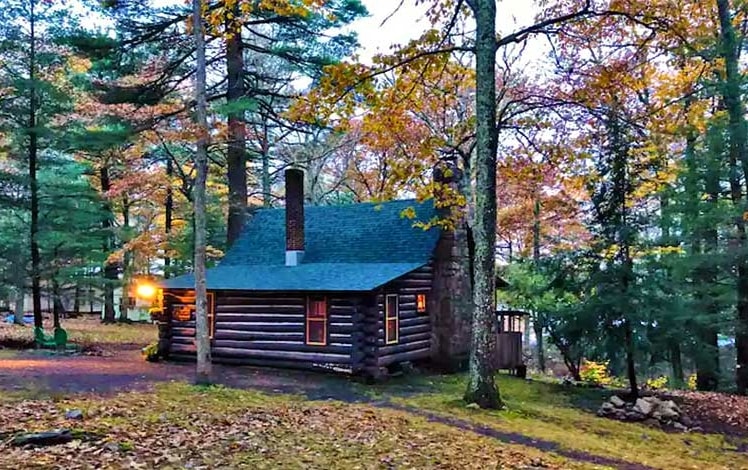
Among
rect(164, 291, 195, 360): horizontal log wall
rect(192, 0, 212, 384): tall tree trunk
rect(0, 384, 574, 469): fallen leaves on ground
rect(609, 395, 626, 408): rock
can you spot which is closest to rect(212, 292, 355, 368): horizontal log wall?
rect(164, 291, 195, 360): horizontal log wall

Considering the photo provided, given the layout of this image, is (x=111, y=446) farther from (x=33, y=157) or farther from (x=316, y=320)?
(x=33, y=157)

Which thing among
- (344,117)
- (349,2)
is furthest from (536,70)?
(344,117)

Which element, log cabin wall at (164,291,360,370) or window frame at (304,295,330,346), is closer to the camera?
log cabin wall at (164,291,360,370)

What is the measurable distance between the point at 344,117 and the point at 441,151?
260 inches

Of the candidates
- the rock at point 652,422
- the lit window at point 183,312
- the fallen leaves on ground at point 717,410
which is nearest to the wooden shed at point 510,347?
the fallen leaves on ground at point 717,410

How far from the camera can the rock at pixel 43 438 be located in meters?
6.43

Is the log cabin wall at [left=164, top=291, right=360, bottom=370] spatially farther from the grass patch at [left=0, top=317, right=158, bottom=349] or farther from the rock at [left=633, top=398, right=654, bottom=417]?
the rock at [left=633, top=398, right=654, bottom=417]

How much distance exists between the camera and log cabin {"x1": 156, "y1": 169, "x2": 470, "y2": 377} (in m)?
15.1


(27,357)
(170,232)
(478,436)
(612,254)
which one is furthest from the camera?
(170,232)

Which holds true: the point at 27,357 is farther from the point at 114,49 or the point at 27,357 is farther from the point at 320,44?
the point at 320,44

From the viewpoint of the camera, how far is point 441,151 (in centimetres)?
1888

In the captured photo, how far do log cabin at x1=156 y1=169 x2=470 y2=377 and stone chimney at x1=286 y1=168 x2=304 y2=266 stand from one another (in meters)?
0.03

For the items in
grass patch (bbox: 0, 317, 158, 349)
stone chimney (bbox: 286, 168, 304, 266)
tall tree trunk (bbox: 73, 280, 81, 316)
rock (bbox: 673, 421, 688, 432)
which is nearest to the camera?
rock (bbox: 673, 421, 688, 432)

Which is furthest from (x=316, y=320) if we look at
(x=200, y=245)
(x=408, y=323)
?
(x=200, y=245)
